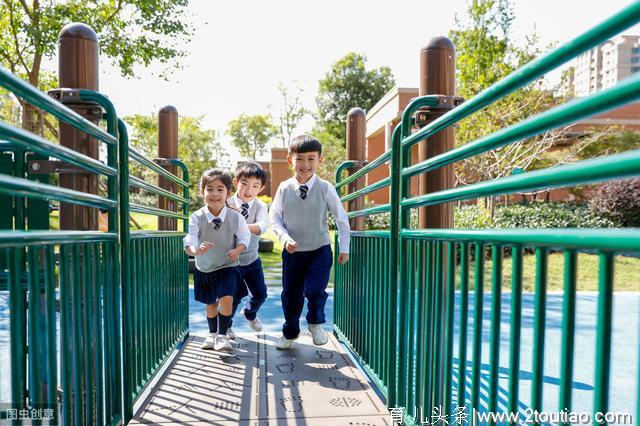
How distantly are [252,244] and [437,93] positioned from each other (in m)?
2.42

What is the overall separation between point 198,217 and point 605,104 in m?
3.51

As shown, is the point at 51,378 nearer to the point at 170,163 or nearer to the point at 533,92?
the point at 170,163

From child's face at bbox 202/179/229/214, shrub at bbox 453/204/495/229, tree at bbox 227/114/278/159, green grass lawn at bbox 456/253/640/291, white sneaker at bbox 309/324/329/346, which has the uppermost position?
tree at bbox 227/114/278/159

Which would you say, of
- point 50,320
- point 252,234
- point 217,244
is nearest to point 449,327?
point 50,320

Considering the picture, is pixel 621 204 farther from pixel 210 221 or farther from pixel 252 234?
pixel 210 221

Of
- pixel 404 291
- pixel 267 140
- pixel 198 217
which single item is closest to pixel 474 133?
pixel 198 217

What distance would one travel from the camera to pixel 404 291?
8.65 ft

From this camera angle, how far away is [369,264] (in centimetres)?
350

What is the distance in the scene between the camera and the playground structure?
129 cm

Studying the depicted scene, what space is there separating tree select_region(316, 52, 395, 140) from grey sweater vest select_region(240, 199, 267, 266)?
132 feet

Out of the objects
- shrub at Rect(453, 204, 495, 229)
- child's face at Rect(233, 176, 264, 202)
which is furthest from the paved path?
shrub at Rect(453, 204, 495, 229)

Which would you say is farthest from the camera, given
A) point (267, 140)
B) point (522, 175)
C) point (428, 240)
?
point (267, 140)

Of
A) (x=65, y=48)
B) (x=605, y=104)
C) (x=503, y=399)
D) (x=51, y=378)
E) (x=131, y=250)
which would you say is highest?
(x=65, y=48)

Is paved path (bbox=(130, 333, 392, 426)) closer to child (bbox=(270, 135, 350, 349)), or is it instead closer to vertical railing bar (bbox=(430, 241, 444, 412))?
child (bbox=(270, 135, 350, 349))
